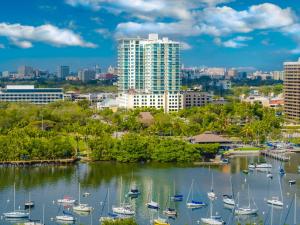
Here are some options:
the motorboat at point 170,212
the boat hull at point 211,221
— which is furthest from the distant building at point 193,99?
the boat hull at point 211,221

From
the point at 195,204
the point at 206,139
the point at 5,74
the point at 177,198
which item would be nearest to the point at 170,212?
the point at 195,204

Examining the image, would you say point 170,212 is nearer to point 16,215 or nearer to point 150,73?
point 16,215

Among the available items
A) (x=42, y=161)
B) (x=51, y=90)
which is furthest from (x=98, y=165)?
(x=51, y=90)

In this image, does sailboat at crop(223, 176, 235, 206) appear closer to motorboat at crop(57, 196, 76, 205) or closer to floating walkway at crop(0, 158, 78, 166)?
motorboat at crop(57, 196, 76, 205)

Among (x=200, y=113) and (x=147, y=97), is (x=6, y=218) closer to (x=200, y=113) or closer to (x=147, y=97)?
(x=200, y=113)

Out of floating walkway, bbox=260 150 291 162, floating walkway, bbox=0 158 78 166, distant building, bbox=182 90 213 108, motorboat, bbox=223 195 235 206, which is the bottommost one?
motorboat, bbox=223 195 235 206

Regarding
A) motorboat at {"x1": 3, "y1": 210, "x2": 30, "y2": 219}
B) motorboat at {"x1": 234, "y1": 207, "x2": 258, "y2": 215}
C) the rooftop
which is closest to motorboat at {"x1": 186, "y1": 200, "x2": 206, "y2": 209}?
motorboat at {"x1": 234, "y1": 207, "x2": 258, "y2": 215}
